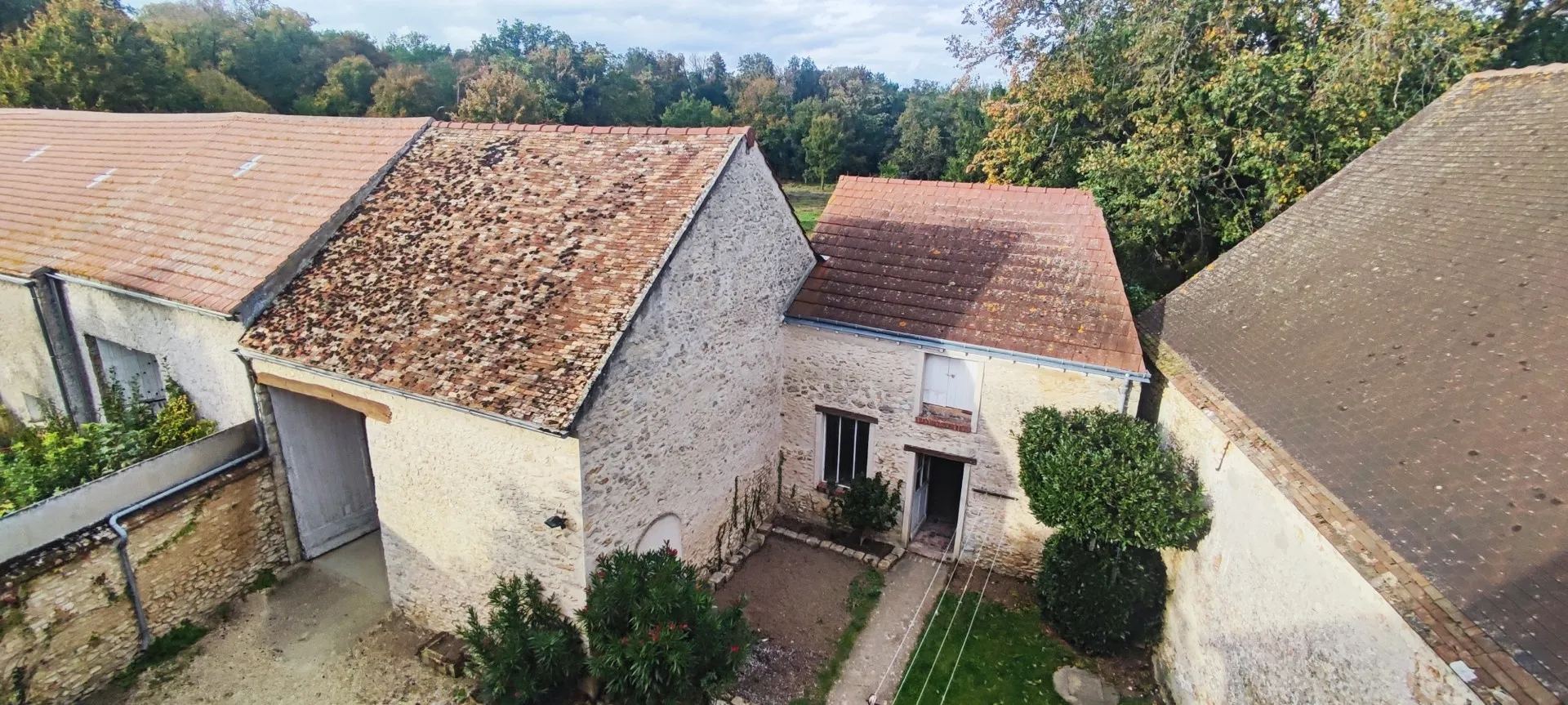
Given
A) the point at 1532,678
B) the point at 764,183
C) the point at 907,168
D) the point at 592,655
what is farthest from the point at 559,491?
the point at 907,168

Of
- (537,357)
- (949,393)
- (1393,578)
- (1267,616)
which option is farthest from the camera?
(949,393)

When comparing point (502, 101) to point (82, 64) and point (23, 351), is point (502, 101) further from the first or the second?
point (23, 351)

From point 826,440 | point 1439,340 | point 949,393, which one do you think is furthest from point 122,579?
point 1439,340

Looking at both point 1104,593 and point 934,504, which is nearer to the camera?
point 1104,593

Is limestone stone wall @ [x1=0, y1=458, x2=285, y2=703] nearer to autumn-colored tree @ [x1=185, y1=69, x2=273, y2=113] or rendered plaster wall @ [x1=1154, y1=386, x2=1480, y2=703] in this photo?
rendered plaster wall @ [x1=1154, y1=386, x2=1480, y2=703]

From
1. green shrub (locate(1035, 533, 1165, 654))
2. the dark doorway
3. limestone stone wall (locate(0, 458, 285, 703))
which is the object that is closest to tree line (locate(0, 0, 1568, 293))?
the dark doorway

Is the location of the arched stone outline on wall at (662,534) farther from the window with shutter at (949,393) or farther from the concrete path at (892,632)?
the window with shutter at (949,393)
